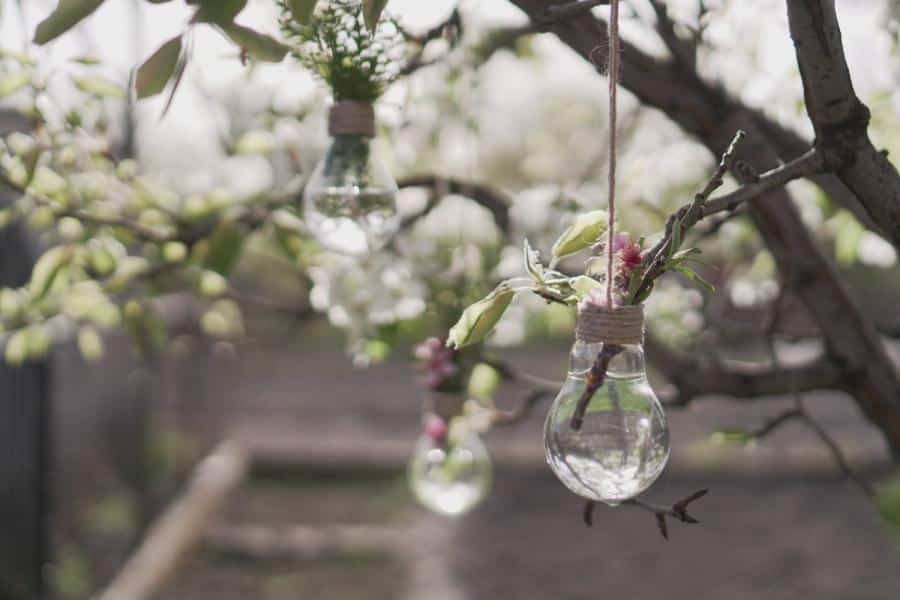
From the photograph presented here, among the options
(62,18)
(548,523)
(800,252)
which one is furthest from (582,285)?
(548,523)

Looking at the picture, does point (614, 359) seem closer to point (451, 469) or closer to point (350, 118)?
point (350, 118)

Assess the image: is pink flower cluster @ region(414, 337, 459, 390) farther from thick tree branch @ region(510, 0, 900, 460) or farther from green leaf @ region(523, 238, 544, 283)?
green leaf @ region(523, 238, 544, 283)

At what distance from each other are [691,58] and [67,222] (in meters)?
1.01

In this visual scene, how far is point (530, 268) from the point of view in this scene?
862mm

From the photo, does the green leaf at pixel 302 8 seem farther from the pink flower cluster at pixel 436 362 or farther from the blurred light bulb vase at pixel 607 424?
the pink flower cluster at pixel 436 362

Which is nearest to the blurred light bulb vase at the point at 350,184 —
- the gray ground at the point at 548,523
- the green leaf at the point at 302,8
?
the green leaf at the point at 302,8

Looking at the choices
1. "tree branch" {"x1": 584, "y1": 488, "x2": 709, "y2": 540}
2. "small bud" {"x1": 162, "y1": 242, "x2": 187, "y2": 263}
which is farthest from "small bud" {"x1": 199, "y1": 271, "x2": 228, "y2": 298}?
"tree branch" {"x1": 584, "y1": 488, "x2": 709, "y2": 540}

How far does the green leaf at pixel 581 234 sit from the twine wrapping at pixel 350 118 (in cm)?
51

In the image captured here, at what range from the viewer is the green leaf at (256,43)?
0.86 m

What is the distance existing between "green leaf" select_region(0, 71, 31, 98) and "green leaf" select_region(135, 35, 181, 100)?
69cm

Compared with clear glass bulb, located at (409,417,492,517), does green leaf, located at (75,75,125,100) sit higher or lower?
higher

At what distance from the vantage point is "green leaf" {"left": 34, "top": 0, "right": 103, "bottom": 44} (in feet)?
2.59

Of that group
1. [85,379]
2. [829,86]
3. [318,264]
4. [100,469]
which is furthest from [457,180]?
[100,469]

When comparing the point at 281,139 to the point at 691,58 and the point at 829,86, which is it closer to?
the point at 691,58
